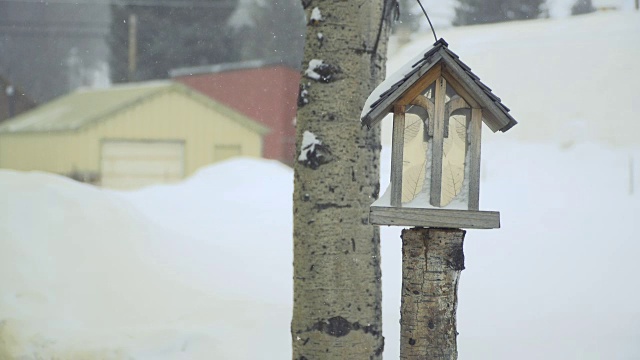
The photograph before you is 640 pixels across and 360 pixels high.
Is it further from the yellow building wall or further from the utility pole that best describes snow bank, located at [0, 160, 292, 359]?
the utility pole

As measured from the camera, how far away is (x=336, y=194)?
3727 millimetres

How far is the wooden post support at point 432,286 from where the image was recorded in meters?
2.80

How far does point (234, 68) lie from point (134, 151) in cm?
305

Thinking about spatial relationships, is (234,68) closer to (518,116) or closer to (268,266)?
(518,116)


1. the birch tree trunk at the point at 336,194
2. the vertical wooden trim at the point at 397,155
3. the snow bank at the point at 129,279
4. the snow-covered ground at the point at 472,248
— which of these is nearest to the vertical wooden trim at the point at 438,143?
the vertical wooden trim at the point at 397,155

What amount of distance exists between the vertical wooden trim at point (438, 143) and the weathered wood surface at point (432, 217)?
0.07 metres

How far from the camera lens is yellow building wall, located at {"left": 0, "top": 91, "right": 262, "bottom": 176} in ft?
43.4

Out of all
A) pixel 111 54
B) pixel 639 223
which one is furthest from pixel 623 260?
pixel 111 54

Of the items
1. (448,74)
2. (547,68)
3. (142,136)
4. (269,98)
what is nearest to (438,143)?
(448,74)

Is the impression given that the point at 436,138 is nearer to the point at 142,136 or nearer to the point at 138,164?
the point at 138,164

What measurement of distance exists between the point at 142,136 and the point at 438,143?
1129 centimetres

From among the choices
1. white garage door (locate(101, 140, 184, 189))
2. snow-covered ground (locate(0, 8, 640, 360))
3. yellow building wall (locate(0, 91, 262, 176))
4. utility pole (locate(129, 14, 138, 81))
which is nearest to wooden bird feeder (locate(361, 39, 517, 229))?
snow-covered ground (locate(0, 8, 640, 360))

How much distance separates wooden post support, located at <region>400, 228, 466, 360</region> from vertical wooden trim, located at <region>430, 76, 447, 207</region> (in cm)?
12

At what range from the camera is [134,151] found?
1345 cm
